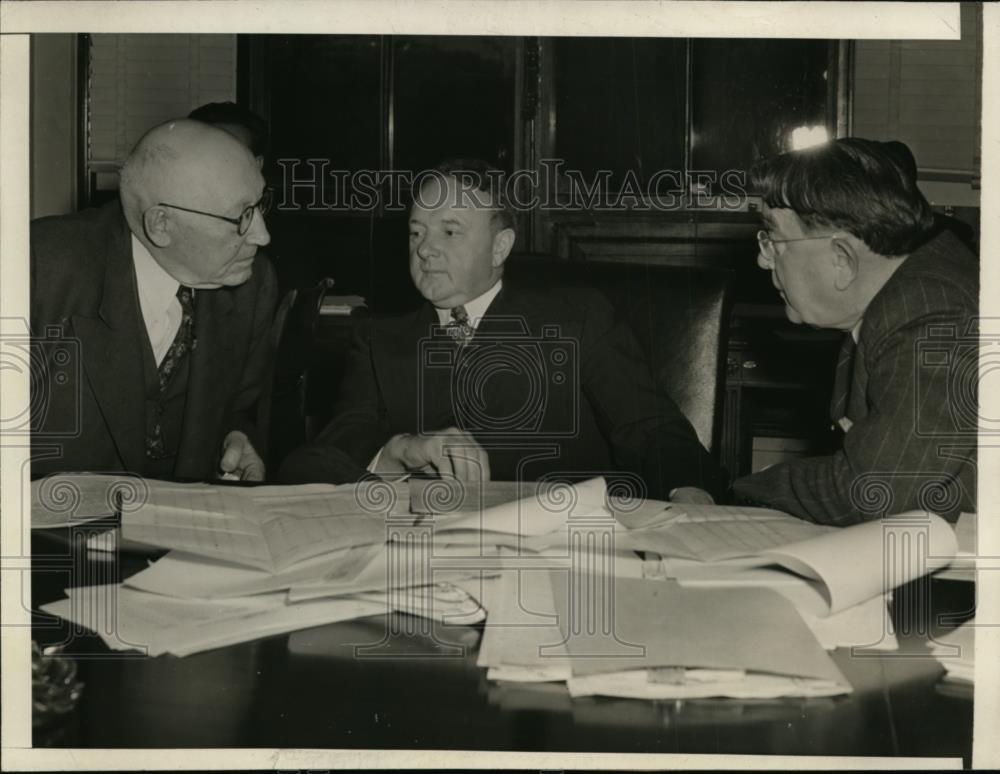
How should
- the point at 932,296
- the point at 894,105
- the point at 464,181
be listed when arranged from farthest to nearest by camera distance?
the point at 464,181, the point at 894,105, the point at 932,296

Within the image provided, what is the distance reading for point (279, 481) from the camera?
179cm

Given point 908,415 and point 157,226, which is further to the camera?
point 157,226

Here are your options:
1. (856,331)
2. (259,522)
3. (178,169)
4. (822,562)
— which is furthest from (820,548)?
(178,169)

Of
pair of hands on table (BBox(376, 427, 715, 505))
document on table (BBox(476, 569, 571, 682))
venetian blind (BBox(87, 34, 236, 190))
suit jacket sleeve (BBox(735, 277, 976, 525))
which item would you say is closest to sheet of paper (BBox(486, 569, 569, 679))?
document on table (BBox(476, 569, 571, 682))

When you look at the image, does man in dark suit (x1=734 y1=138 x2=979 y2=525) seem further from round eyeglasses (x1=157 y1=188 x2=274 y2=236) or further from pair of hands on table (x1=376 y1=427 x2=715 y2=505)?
round eyeglasses (x1=157 y1=188 x2=274 y2=236)

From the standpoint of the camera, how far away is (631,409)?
179 centimetres

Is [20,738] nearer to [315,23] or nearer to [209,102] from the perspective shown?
[315,23]

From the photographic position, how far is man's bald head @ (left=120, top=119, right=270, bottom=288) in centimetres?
174

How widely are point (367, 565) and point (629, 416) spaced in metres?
0.87

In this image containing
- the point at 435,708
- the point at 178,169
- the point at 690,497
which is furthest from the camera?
the point at 178,169

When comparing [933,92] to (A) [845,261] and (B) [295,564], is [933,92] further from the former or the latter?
(B) [295,564]

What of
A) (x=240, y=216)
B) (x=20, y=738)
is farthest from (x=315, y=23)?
(x=20, y=738)

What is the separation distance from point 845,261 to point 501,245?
0.60 metres

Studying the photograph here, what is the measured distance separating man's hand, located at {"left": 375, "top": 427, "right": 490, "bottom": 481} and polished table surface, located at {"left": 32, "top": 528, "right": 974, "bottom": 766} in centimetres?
71
